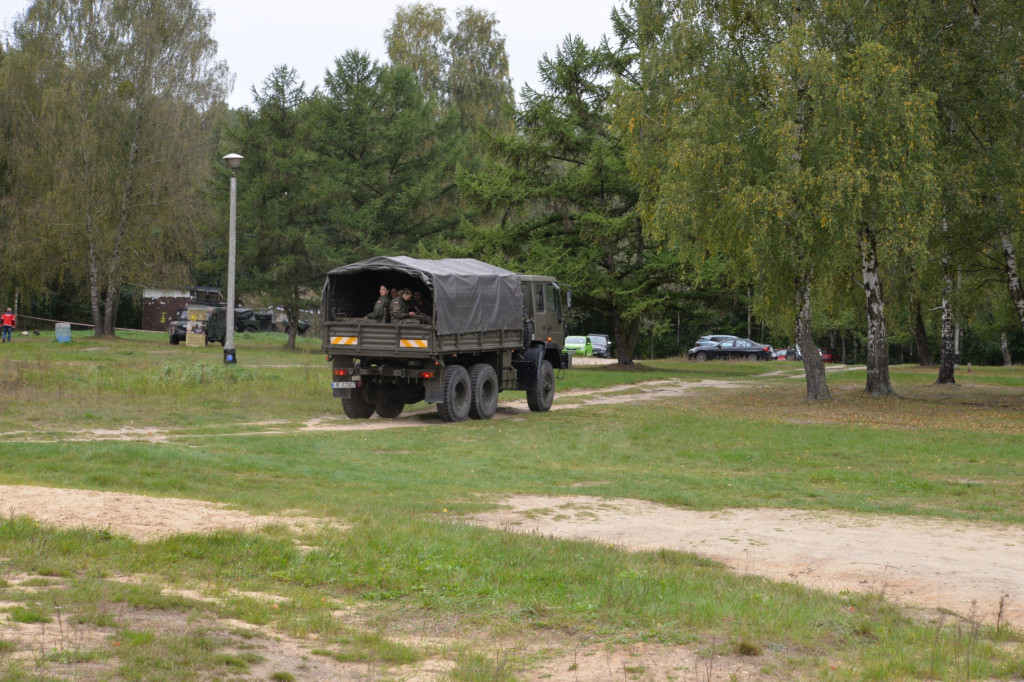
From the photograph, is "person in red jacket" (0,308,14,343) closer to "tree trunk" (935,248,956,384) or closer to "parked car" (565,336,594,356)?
"parked car" (565,336,594,356)

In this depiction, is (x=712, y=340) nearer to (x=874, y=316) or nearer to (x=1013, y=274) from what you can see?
(x=874, y=316)

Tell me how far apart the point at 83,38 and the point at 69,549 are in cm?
4574

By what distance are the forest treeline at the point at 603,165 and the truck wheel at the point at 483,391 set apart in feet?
23.5

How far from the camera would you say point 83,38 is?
48.0 metres

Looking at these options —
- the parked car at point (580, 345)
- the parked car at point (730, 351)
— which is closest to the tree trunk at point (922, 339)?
the parked car at point (730, 351)

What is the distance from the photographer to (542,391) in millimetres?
25828

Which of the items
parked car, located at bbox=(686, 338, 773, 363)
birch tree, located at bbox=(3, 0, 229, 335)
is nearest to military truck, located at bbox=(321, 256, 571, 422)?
birch tree, located at bbox=(3, 0, 229, 335)

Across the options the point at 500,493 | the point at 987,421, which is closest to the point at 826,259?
the point at 987,421

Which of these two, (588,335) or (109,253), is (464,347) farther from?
→ (588,335)

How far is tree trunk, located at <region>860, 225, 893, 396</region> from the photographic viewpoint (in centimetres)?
2981

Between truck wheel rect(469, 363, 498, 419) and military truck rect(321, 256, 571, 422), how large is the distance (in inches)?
0.9

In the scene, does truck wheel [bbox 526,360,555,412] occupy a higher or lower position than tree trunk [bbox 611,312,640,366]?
lower

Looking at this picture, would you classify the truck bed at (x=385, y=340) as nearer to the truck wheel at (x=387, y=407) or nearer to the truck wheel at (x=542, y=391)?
the truck wheel at (x=387, y=407)

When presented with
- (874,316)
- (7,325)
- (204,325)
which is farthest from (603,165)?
(7,325)
